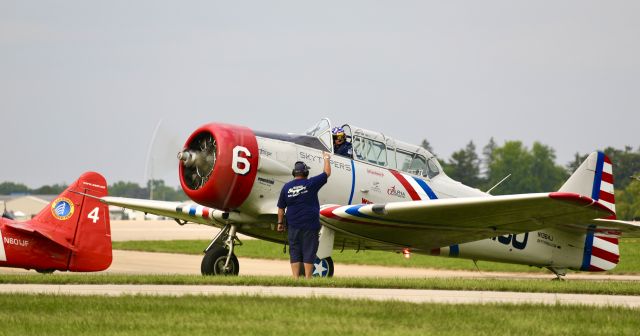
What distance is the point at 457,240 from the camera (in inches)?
650

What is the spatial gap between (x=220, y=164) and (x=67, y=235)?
155 inches

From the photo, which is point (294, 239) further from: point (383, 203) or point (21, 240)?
point (21, 240)

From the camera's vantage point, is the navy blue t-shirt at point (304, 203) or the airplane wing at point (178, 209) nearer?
the navy blue t-shirt at point (304, 203)

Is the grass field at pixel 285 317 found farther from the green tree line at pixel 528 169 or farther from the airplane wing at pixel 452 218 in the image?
the green tree line at pixel 528 169

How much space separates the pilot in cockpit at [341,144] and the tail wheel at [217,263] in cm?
228

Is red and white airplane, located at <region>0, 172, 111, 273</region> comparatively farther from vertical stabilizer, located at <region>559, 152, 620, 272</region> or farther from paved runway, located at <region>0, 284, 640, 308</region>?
vertical stabilizer, located at <region>559, 152, 620, 272</region>

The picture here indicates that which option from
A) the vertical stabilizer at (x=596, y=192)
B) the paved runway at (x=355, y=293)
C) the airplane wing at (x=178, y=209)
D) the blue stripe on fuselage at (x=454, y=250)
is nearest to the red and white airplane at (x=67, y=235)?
the airplane wing at (x=178, y=209)

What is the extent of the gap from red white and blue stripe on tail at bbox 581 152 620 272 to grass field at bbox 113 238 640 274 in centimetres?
647

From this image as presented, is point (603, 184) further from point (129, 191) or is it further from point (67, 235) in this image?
point (129, 191)

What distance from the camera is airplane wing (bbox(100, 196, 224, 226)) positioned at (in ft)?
54.4

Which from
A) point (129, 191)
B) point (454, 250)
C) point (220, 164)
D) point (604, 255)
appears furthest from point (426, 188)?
point (129, 191)

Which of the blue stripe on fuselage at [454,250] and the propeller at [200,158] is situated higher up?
the propeller at [200,158]

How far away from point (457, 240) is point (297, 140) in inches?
123

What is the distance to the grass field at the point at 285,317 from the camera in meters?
7.54
